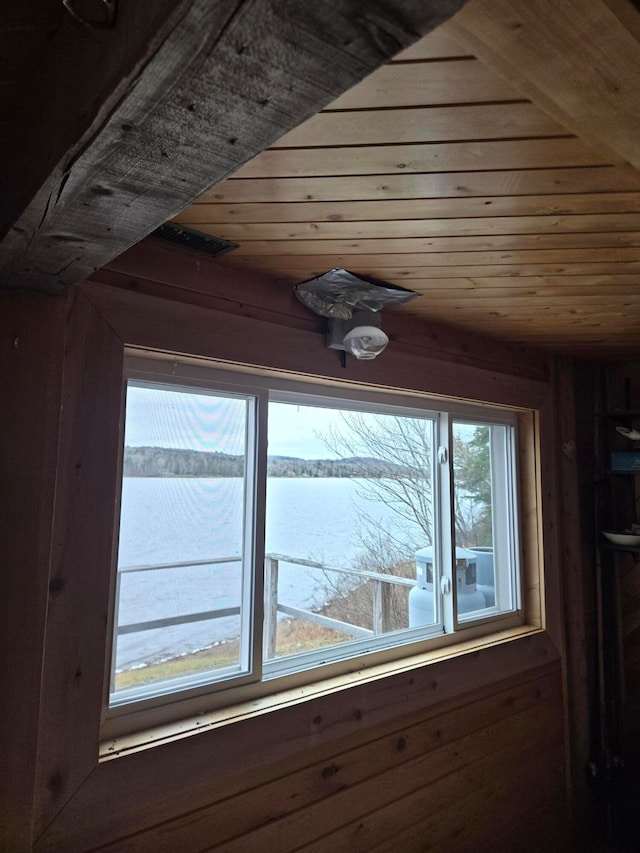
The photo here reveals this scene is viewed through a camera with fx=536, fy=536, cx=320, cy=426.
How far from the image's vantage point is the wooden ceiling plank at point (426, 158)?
3.41 ft

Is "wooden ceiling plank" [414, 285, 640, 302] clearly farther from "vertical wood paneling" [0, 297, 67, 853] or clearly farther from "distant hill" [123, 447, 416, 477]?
"vertical wood paneling" [0, 297, 67, 853]

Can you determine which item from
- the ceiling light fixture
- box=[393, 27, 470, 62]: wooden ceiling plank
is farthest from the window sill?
box=[393, 27, 470, 62]: wooden ceiling plank

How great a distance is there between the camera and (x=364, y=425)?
224 centimetres

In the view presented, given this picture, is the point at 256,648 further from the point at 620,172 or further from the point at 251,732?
the point at 620,172

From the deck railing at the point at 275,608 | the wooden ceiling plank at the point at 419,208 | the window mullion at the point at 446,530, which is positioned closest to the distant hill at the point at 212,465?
the deck railing at the point at 275,608

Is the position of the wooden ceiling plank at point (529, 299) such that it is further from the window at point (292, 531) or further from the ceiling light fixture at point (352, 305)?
the window at point (292, 531)

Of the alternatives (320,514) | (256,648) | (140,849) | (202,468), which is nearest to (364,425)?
(320,514)

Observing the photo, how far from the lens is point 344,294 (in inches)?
70.9

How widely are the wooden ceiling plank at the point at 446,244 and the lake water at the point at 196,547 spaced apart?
0.75 m

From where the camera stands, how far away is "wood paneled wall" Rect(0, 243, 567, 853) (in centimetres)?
123

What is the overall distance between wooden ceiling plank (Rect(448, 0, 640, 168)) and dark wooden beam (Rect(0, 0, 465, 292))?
0.34 meters

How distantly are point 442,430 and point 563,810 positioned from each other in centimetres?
190

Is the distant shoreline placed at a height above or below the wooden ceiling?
below

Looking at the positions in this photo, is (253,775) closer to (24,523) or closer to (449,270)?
(24,523)
